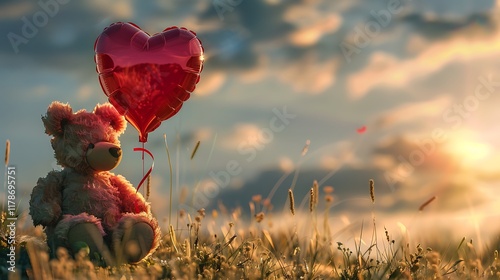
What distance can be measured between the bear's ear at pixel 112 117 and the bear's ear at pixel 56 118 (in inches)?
13.1

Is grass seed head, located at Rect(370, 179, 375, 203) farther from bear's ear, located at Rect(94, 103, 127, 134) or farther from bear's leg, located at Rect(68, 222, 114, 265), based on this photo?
bear's ear, located at Rect(94, 103, 127, 134)

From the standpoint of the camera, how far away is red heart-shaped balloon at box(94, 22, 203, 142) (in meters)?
7.13

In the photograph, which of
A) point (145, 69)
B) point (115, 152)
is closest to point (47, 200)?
point (115, 152)

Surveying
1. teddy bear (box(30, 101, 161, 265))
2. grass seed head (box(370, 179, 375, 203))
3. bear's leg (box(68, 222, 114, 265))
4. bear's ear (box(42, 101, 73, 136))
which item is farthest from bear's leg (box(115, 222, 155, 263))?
grass seed head (box(370, 179, 375, 203))

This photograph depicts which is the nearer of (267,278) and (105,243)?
(267,278)

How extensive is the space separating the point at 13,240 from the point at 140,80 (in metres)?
2.13

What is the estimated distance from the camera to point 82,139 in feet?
23.4

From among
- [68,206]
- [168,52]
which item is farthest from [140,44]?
[68,206]

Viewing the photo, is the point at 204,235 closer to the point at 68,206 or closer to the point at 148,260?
the point at 148,260

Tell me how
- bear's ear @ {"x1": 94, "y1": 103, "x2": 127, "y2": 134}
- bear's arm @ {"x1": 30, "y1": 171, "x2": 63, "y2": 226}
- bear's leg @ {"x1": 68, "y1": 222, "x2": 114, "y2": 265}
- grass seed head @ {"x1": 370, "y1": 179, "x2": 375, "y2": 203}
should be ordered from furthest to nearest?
bear's ear @ {"x1": 94, "y1": 103, "x2": 127, "y2": 134}, bear's arm @ {"x1": 30, "y1": 171, "x2": 63, "y2": 226}, bear's leg @ {"x1": 68, "y1": 222, "x2": 114, "y2": 265}, grass seed head @ {"x1": 370, "y1": 179, "x2": 375, "y2": 203}

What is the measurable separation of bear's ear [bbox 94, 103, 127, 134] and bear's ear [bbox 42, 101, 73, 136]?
334 mm

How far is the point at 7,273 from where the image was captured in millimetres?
6371

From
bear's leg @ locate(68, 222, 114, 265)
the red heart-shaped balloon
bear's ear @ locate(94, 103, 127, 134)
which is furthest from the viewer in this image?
bear's ear @ locate(94, 103, 127, 134)

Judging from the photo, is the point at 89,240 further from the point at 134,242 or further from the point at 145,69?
the point at 145,69
